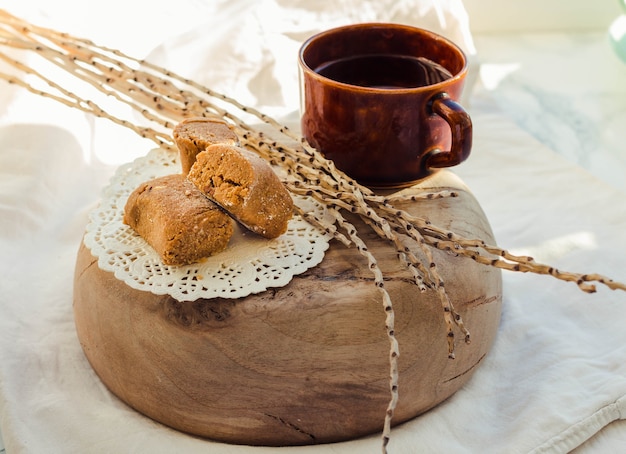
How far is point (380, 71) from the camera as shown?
1107 millimetres

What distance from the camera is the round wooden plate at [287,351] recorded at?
83 centimetres

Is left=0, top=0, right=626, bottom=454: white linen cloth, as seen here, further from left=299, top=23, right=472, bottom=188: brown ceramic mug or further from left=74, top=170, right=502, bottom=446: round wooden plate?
left=299, top=23, right=472, bottom=188: brown ceramic mug

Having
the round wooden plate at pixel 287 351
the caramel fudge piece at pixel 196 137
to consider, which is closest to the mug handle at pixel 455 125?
the round wooden plate at pixel 287 351

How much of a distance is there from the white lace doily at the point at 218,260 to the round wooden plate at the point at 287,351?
0.01 m

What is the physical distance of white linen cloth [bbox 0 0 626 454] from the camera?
0.89 metres

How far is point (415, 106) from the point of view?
0.95 m

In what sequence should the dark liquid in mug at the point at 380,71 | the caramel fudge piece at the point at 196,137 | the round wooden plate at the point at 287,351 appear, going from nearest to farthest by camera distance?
the round wooden plate at the point at 287,351 < the caramel fudge piece at the point at 196,137 < the dark liquid in mug at the point at 380,71

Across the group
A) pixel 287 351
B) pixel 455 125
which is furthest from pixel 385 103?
pixel 287 351

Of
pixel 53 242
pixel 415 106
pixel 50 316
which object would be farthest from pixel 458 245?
pixel 53 242

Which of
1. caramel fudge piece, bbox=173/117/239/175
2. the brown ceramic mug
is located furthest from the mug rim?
caramel fudge piece, bbox=173/117/239/175

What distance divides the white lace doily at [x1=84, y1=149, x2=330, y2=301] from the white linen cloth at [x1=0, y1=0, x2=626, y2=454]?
6.8 inches

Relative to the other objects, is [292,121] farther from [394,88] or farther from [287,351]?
[287,351]

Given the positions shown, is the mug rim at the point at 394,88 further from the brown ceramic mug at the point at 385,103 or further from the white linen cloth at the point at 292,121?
the white linen cloth at the point at 292,121

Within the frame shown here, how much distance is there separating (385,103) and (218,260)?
289 millimetres
